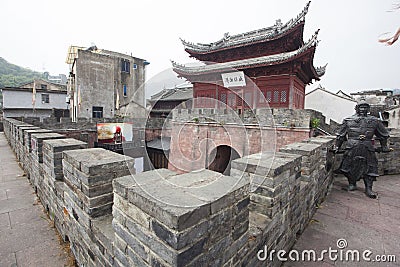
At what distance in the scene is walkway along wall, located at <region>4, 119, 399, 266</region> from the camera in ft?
3.84

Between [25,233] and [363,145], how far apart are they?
7009mm

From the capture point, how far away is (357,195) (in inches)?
184

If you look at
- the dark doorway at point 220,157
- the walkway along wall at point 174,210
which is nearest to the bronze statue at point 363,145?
the walkway along wall at point 174,210

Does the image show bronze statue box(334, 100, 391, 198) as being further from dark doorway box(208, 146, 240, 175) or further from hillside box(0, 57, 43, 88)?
hillside box(0, 57, 43, 88)

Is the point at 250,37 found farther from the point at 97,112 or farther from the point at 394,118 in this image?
the point at 394,118

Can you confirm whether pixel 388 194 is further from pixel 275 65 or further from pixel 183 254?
pixel 275 65

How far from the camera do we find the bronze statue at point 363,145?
4586 millimetres

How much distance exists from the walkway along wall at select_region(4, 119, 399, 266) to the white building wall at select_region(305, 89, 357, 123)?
19.6 meters

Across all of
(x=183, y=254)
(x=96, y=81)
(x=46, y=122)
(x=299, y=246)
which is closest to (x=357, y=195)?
(x=299, y=246)

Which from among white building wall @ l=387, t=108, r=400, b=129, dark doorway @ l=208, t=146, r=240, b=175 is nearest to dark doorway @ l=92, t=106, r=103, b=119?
dark doorway @ l=208, t=146, r=240, b=175

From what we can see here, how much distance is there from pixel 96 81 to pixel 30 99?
41.2 ft

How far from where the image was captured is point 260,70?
432 inches

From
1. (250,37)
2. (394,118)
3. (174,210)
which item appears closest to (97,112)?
(250,37)

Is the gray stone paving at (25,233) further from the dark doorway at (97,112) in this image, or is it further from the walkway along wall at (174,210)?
the dark doorway at (97,112)
